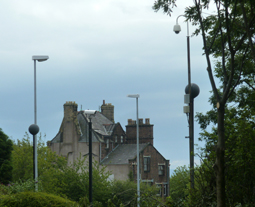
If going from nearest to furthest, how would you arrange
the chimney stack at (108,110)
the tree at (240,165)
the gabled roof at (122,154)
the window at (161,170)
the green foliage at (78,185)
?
the tree at (240,165) → the green foliage at (78,185) → the gabled roof at (122,154) → the window at (161,170) → the chimney stack at (108,110)

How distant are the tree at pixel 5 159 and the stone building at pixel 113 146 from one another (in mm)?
24932

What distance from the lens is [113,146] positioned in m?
63.3

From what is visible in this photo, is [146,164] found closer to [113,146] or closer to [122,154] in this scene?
[122,154]

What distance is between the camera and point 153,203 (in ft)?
40.6

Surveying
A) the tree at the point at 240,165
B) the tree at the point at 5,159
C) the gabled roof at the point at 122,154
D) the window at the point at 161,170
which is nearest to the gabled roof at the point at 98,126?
the gabled roof at the point at 122,154

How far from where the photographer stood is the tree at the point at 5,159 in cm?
3342

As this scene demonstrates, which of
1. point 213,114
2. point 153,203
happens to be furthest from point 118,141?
point 153,203

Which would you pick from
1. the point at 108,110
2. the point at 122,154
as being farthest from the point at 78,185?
the point at 108,110

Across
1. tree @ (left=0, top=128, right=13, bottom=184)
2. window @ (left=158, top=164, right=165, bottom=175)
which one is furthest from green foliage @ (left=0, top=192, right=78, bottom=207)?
window @ (left=158, top=164, right=165, bottom=175)

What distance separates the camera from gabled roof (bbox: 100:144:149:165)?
5869cm

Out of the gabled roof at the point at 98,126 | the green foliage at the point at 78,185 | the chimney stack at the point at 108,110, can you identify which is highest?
the chimney stack at the point at 108,110

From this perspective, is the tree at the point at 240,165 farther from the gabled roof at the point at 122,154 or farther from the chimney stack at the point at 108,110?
the chimney stack at the point at 108,110

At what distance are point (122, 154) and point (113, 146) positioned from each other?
3.16 meters

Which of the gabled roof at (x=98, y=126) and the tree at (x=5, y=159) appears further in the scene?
the gabled roof at (x=98, y=126)
